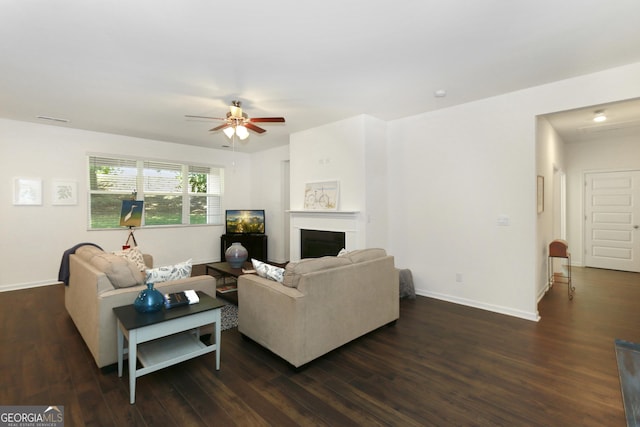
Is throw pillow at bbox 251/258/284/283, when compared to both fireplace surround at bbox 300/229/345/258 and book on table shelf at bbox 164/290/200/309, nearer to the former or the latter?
book on table shelf at bbox 164/290/200/309

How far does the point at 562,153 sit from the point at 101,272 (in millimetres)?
7818

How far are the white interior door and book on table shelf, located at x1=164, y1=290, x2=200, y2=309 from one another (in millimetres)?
7675

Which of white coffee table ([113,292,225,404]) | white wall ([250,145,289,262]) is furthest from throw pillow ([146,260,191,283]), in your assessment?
white wall ([250,145,289,262])

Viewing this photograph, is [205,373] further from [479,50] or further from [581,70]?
[581,70]

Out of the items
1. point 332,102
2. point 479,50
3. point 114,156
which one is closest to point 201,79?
point 332,102

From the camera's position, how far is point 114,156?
5.81 meters

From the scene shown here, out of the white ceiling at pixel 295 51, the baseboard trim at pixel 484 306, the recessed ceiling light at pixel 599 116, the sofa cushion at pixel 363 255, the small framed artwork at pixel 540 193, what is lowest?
the baseboard trim at pixel 484 306

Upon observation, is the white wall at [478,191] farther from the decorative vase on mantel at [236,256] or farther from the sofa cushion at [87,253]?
the sofa cushion at [87,253]

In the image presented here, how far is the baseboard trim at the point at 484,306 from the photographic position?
3633 mm

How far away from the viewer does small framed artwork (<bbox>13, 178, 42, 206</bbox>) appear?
16.0 ft

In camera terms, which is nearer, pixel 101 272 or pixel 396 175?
pixel 101 272

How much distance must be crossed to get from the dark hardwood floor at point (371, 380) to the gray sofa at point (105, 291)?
0.70 ft

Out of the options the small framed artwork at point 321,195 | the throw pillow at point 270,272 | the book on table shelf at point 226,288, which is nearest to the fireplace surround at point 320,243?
the small framed artwork at point 321,195

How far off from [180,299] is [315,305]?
111 centimetres
